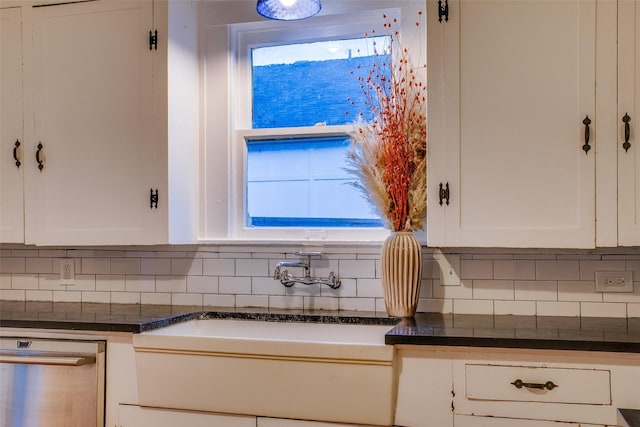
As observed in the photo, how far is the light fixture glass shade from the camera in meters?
2.18

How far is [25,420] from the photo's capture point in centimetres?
202

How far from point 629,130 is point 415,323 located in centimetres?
94

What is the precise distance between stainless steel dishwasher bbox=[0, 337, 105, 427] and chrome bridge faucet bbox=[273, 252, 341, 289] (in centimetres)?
70

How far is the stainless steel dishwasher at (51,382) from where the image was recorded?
197 centimetres

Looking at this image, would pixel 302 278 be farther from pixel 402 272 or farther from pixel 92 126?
pixel 92 126

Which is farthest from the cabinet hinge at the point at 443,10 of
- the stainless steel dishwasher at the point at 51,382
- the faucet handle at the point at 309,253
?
the stainless steel dishwasher at the point at 51,382

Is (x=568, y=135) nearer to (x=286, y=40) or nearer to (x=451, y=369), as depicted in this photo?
(x=451, y=369)

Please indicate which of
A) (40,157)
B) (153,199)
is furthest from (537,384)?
(40,157)

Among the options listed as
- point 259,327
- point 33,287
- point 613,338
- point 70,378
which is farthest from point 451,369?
point 33,287

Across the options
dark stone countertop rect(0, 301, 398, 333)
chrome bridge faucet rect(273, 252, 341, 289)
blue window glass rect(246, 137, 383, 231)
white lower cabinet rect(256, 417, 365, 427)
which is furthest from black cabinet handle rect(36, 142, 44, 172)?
white lower cabinet rect(256, 417, 365, 427)

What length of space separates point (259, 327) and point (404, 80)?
110cm

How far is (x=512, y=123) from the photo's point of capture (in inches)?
76.4

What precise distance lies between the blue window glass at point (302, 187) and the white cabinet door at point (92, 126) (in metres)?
0.47

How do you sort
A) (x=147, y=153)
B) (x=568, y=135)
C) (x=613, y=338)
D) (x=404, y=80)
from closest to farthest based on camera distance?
1. (x=613, y=338)
2. (x=568, y=135)
3. (x=404, y=80)
4. (x=147, y=153)
